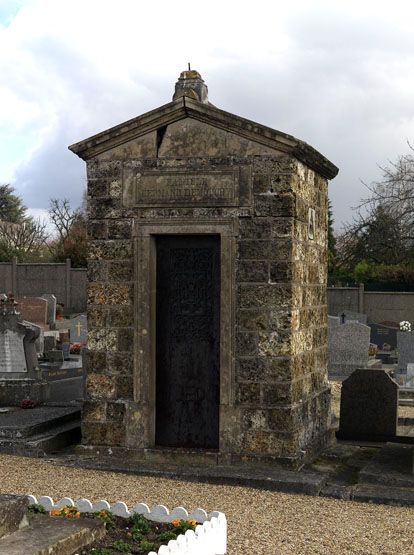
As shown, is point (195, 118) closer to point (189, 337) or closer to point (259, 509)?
point (189, 337)

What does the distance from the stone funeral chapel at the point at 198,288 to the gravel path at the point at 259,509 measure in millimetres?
927

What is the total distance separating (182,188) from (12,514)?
4377 mm

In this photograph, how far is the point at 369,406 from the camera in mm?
10109

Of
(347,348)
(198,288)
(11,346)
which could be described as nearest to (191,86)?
(198,288)

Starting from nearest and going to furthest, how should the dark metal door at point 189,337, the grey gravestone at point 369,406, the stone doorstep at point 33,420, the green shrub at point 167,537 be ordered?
the green shrub at point 167,537, the dark metal door at point 189,337, the stone doorstep at point 33,420, the grey gravestone at point 369,406

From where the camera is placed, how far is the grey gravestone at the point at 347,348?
1669cm

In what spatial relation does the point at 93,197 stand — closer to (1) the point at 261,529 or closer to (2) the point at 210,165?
(2) the point at 210,165

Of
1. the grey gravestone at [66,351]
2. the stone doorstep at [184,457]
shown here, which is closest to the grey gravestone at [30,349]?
the stone doorstep at [184,457]

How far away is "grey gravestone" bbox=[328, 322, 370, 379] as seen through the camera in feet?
54.7

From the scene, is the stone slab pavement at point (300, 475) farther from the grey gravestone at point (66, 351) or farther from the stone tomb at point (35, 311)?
the stone tomb at point (35, 311)

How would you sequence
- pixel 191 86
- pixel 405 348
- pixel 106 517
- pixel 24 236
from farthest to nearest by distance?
pixel 24 236 < pixel 405 348 < pixel 191 86 < pixel 106 517

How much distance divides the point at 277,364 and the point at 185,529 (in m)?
3.19

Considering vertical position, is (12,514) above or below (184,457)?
above

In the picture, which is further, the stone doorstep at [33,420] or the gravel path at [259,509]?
the stone doorstep at [33,420]
